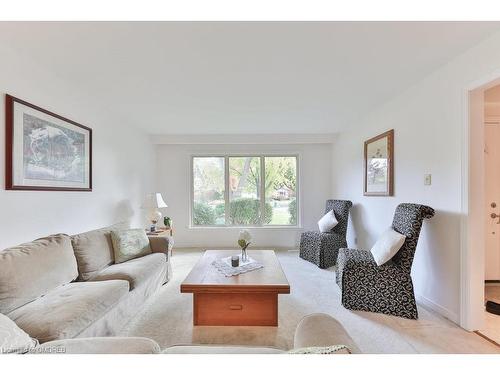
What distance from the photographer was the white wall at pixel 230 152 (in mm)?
4988

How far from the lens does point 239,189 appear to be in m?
5.07

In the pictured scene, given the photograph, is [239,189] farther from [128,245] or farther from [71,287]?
[71,287]

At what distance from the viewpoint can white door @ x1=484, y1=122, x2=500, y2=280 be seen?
2969 millimetres

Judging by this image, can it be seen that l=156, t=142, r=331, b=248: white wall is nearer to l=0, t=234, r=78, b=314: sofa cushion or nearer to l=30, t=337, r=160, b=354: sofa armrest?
l=0, t=234, r=78, b=314: sofa cushion

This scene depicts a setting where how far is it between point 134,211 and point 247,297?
9.29 feet

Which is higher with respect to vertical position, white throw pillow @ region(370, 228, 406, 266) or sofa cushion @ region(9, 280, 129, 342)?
white throw pillow @ region(370, 228, 406, 266)

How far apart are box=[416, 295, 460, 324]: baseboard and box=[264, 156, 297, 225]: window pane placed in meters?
2.78

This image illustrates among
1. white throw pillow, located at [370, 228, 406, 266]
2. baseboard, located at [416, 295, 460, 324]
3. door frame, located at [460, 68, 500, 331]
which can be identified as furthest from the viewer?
white throw pillow, located at [370, 228, 406, 266]

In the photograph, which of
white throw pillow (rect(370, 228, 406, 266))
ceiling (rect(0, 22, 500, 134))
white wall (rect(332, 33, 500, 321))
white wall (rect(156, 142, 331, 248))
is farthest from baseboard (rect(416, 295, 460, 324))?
white wall (rect(156, 142, 331, 248))

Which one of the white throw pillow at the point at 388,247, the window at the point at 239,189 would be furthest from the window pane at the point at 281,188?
the white throw pillow at the point at 388,247

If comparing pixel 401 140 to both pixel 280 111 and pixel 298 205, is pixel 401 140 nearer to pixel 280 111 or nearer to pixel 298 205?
pixel 280 111

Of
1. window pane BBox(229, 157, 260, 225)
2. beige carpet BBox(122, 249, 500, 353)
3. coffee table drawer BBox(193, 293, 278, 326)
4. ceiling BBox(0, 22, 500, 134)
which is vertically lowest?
beige carpet BBox(122, 249, 500, 353)

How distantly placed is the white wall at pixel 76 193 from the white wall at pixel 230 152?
605 millimetres
